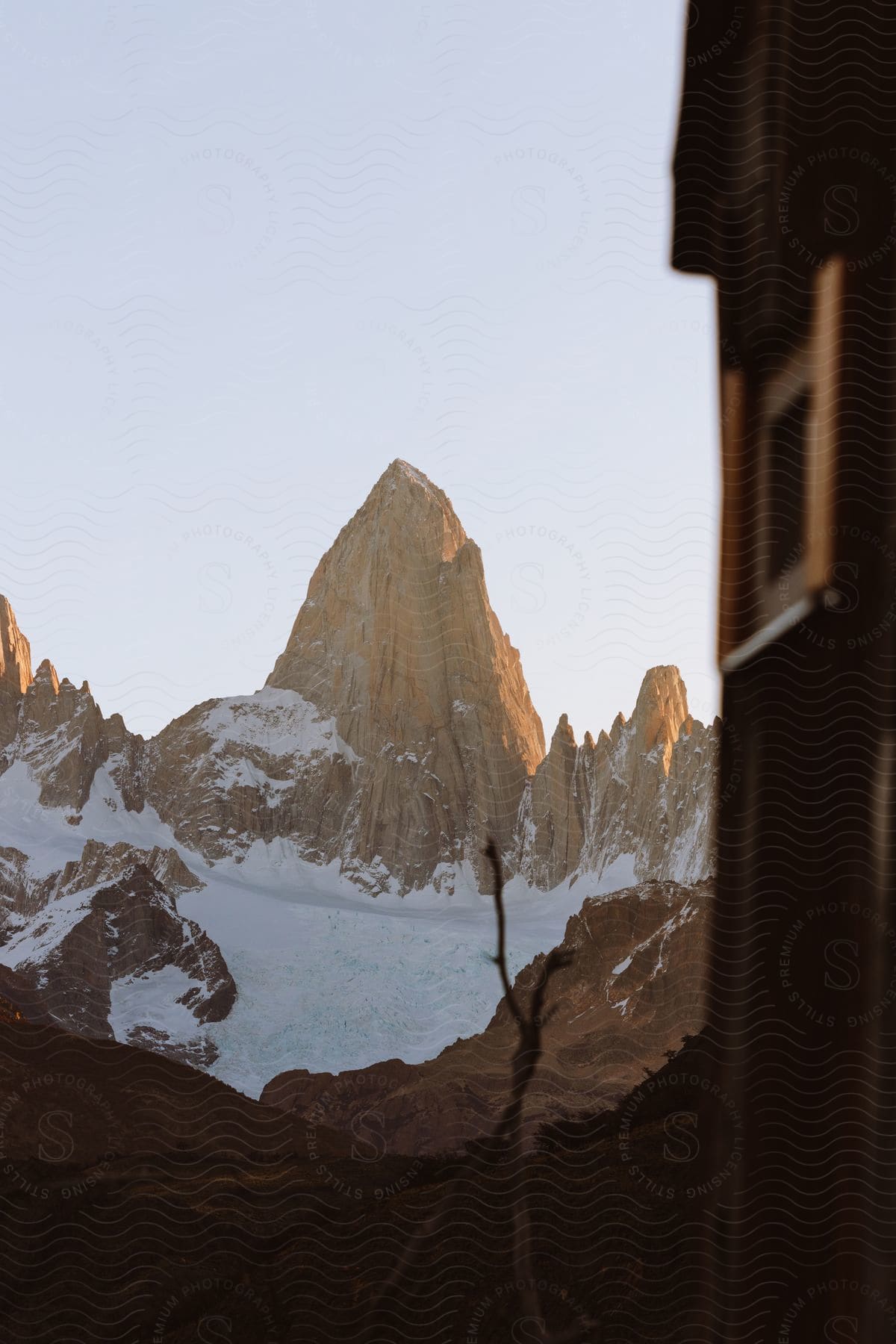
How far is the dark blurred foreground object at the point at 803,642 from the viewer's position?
1692 mm

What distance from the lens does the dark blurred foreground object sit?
169 centimetres

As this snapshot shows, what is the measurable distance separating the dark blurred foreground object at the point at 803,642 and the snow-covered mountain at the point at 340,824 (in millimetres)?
9513

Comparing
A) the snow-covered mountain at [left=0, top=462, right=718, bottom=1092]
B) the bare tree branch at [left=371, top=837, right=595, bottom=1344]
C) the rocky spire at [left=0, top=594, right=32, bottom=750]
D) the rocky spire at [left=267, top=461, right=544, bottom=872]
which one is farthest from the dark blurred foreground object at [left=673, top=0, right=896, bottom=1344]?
the rocky spire at [left=267, top=461, right=544, bottom=872]

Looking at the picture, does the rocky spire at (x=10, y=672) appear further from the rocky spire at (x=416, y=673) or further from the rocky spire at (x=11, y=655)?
the rocky spire at (x=416, y=673)

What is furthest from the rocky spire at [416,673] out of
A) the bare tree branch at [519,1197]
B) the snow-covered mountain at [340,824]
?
the bare tree branch at [519,1197]

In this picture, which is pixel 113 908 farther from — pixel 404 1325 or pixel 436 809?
pixel 404 1325

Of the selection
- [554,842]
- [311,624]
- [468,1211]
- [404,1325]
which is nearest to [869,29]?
[404,1325]

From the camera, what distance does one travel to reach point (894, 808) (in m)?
1.78

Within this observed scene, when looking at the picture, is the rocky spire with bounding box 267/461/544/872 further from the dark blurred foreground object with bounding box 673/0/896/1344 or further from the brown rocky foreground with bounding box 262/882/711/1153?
the dark blurred foreground object with bounding box 673/0/896/1344

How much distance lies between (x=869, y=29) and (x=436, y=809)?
21.6 metres

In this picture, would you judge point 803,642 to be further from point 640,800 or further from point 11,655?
point 11,655

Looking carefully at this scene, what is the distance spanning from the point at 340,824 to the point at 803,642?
863 inches

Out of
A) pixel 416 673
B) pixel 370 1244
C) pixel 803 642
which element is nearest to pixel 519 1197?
pixel 370 1244

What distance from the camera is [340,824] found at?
23406mm
